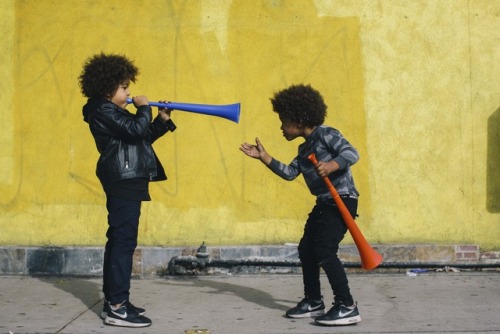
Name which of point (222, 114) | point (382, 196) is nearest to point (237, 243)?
point (382, 196)

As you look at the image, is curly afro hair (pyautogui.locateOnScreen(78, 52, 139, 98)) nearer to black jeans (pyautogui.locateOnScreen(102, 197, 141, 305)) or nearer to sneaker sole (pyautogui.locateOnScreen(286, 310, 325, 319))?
black jeans (pyautogui.locateOnScreen(102, 197, 141, 305))

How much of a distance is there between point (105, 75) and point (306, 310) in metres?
1.86

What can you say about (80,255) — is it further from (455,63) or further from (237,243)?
(455,63)

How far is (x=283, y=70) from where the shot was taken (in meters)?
7.42

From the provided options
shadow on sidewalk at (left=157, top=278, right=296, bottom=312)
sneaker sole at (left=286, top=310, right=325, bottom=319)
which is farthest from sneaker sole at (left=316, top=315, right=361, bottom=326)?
shadow on sidewalk at (left=157, top=278, right=296, bottom=312)

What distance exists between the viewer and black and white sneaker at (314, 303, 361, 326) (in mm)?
5426

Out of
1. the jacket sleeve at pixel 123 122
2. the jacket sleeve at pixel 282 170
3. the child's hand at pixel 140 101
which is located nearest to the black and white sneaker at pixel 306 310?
the jacket sleeve at pixel 282 170

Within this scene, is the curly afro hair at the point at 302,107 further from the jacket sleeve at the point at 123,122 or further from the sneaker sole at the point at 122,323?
the sneaker sole at the point at 122,323

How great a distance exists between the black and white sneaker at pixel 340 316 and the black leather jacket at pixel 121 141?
51.9 inches

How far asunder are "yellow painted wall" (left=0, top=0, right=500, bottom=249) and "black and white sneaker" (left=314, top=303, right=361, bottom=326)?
2.00 meters

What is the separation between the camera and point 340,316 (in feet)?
17.8

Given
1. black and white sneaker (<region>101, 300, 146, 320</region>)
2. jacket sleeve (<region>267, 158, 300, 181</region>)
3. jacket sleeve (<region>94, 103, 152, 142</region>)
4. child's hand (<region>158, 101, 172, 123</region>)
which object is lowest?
black and white sneaker (<region>101, 300, 146, 320</region>)

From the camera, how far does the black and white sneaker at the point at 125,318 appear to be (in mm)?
5500

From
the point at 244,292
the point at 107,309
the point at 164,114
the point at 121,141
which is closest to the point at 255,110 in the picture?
the point at 244,292
